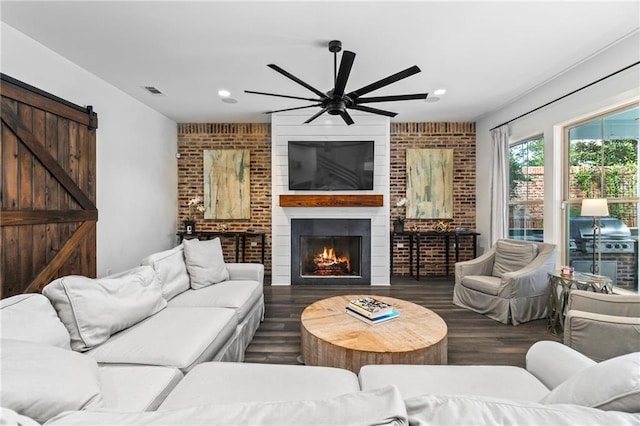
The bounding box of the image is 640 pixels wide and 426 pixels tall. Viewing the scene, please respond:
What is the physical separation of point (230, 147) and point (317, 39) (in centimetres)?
314

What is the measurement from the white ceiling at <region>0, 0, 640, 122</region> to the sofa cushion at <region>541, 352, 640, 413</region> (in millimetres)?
2296

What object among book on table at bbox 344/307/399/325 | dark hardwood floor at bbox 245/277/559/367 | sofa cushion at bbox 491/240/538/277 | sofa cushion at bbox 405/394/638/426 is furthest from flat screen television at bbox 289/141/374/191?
sofa cushion at bbox 405/394/638/426

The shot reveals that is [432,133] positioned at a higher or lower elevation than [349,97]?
higher

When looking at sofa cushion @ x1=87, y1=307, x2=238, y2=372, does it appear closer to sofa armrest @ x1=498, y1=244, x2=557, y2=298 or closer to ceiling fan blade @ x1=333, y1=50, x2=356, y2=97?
ceiling fan blade @ x1=333, y1=50, x2=356, y2=97

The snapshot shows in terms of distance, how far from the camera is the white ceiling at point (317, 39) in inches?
84.1

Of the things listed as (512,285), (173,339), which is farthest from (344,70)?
(512,285)

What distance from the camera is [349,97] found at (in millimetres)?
2477

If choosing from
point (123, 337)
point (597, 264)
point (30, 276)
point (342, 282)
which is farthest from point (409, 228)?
point (30, 276)

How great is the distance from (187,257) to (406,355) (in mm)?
2201

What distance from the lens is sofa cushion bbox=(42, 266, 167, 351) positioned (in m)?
1.62

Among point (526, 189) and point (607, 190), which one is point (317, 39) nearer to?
point (607, 190)

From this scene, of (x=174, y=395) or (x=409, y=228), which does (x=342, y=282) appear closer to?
(x=409, y=228)

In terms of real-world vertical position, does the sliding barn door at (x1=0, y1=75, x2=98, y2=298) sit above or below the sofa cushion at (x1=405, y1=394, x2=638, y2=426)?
above

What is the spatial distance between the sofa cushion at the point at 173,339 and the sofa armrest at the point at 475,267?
2825 mm
